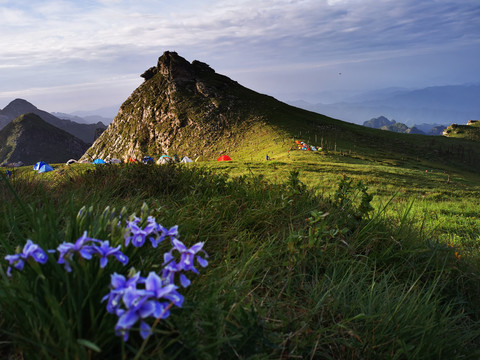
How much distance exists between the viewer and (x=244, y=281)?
2.85 metres

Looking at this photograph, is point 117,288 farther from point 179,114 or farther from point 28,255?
point 179,114

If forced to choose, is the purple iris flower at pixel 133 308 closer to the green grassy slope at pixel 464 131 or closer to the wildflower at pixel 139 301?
the wildflower at pixel 139 301

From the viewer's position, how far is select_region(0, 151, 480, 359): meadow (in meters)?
1.83

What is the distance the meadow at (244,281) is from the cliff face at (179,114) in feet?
211

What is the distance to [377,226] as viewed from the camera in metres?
4.56

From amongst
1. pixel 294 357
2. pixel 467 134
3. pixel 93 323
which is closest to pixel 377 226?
pixel 294 357

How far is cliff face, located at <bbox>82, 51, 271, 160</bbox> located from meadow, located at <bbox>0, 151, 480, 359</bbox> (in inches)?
2527

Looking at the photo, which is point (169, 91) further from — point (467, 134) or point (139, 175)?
point (467, 134)

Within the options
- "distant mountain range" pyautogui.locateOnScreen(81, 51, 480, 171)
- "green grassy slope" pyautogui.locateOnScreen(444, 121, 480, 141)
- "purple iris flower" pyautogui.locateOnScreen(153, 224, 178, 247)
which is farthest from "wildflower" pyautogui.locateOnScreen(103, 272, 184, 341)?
"green grassy slope" pyautogui.locateOnScreen(444, 121, 480, 141)

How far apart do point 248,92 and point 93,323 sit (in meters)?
95.7

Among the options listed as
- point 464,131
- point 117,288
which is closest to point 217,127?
point 117,288

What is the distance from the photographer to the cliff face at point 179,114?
77.4 metres

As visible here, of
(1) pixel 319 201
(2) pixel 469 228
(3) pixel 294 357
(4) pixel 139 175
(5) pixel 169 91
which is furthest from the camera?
(5) pixel 169 91

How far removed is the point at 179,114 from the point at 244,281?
285ft
